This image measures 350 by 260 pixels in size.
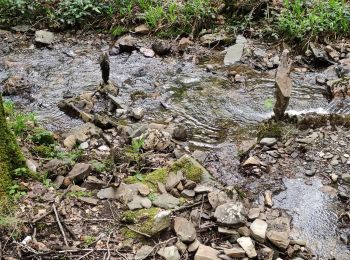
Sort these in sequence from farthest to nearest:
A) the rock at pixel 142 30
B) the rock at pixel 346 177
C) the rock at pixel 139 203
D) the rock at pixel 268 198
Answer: the rock at pixel 142 30 < the rock at pixel 346 177 < the rock at pixel 268 198 < the rock at pixel 139 203

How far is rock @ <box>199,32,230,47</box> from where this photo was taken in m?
8.33

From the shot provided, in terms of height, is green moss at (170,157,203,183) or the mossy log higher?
the mossy log

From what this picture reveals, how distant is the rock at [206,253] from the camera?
124 inches

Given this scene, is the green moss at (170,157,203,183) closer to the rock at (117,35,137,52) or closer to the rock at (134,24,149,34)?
the rock at (117,35,137,52)

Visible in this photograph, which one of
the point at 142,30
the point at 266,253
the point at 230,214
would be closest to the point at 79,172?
the point at 230,214

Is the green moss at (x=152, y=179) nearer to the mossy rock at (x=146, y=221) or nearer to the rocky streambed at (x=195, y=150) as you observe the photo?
the rocky streambed at (x=195, y=150)

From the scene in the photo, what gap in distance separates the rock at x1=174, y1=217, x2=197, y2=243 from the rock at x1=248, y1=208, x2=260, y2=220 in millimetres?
596

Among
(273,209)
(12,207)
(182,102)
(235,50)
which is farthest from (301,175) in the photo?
(235,50)

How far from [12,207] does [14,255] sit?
1.68ft

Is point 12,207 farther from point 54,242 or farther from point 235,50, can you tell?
point 235,50

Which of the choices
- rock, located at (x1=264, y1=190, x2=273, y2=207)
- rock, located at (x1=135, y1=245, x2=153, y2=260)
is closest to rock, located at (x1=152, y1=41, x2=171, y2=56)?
rock, located at (x1=264, y1=190, x2=273, y2=207)

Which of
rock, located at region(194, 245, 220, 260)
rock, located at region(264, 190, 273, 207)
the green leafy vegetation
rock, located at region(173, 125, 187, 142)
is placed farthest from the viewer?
→ the green leafy vegetation

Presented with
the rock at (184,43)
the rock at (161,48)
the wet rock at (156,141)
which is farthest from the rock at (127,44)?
the wet rock at (156,141)

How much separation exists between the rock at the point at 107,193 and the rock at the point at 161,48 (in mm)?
4652
